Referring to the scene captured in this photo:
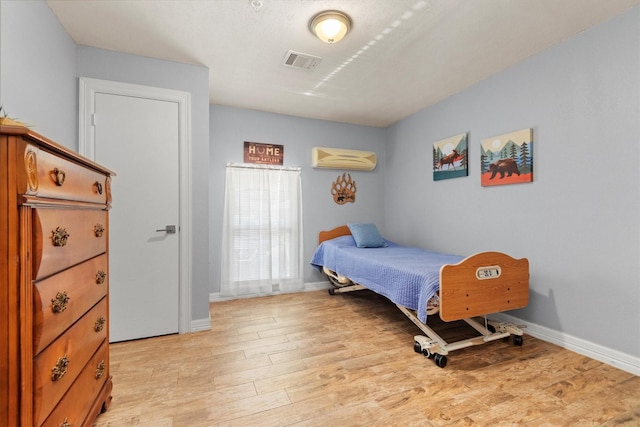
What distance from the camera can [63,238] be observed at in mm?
1052

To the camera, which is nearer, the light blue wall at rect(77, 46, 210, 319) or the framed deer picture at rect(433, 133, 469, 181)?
the light blue wall at rect(77, 46, 210, 319)

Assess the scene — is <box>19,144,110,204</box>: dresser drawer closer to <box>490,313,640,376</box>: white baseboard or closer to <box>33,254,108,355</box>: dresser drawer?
<box>33,254,108,355</box>: dresser drawer

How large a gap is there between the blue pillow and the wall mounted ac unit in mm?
929

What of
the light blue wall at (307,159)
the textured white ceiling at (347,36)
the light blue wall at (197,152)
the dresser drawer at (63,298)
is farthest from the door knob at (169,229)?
the textured white ceiling at (347,36)

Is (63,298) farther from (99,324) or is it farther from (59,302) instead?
(99,324)

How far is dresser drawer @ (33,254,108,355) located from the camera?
897mm

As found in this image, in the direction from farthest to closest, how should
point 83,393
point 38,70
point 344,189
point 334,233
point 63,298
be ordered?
point 344,189
point 334,233
point 38,70
point 83,393
point 63,298

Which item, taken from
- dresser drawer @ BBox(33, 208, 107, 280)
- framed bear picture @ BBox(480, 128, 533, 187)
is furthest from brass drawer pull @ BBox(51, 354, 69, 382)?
framed bear picture @ BBox(480, 128, 533, 187)

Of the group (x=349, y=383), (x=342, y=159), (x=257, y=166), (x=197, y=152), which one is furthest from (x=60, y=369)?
(x=342, y=159)

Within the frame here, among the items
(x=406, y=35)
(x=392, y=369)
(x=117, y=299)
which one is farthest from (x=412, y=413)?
(x=406, y=35)

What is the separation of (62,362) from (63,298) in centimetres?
23

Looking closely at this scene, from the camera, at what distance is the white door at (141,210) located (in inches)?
95.5

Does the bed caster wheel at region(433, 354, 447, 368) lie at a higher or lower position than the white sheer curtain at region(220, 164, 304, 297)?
lower

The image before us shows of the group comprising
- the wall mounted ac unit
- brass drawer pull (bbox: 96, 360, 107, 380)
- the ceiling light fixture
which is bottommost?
brass drawer pull (bbox: 96, 360, 107, 380)
